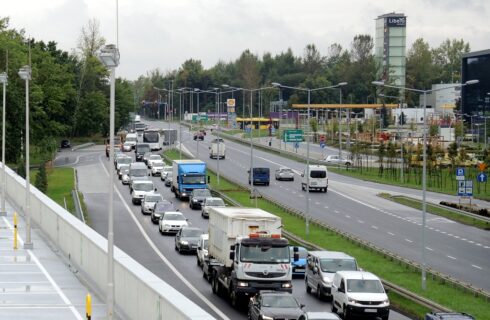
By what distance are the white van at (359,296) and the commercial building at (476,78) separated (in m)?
122

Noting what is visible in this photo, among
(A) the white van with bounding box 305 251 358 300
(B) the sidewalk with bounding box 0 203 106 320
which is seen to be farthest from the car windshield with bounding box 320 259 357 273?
(B) the sidewalk with bounding box 0 203 106 320

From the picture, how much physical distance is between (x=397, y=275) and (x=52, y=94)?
83.5 metres

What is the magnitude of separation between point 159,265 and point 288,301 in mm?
15226

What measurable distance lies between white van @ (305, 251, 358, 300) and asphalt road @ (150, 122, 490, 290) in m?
6.57

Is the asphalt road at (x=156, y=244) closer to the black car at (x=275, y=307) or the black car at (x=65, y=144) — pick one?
the black car at (x=275, y=307)

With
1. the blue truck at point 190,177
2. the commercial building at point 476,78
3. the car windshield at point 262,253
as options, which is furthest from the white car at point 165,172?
the commercial building at point 476,78

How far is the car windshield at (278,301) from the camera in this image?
98.5ft

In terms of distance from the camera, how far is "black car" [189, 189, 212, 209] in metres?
68.0

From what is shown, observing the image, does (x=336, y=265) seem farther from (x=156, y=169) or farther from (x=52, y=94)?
(x=52, y=94)

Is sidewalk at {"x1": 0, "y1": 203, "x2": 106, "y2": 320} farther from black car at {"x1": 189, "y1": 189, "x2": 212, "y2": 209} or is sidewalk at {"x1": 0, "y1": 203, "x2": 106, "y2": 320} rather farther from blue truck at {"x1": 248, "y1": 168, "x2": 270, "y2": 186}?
blue truck at {"x1": 248, "y1": 168, "x2": 270, "y2": 186}

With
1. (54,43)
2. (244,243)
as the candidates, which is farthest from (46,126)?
(244,243)

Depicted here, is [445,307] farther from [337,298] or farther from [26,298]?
[26,298]

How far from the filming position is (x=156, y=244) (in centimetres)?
Result: 5216

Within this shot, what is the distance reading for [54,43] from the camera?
150250mm
